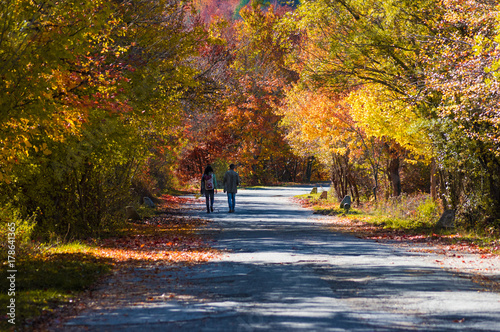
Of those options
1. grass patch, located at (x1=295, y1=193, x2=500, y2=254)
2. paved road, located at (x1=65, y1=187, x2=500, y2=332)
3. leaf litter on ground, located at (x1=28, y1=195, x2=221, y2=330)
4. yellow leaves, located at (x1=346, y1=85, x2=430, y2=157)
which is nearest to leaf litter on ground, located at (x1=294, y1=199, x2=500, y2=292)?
grass patch, located at (x1=295, y1=193, x2=500, y2=254)

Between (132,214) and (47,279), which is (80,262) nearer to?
(47,279)

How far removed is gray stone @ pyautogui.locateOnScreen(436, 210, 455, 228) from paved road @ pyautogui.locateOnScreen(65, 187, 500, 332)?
5.02 meters

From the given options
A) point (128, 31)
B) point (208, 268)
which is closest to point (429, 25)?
point (128, 31)

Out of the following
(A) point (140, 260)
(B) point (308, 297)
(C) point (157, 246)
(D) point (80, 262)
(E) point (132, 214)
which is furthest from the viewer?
(E) point (132, 214)

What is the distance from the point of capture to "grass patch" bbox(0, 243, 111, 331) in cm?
700

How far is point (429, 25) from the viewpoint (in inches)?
604

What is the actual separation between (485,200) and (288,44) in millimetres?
7659

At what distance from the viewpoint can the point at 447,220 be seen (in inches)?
655

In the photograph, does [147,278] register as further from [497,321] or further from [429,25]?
[429,25]

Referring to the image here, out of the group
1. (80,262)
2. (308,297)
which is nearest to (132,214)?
(80,262)

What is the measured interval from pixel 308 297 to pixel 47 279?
4.02 metres

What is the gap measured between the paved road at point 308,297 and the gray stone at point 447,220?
502cm

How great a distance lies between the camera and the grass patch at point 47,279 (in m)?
7.00

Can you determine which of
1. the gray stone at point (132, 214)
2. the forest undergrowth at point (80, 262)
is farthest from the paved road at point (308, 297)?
the gray stone at point (132, 214)
